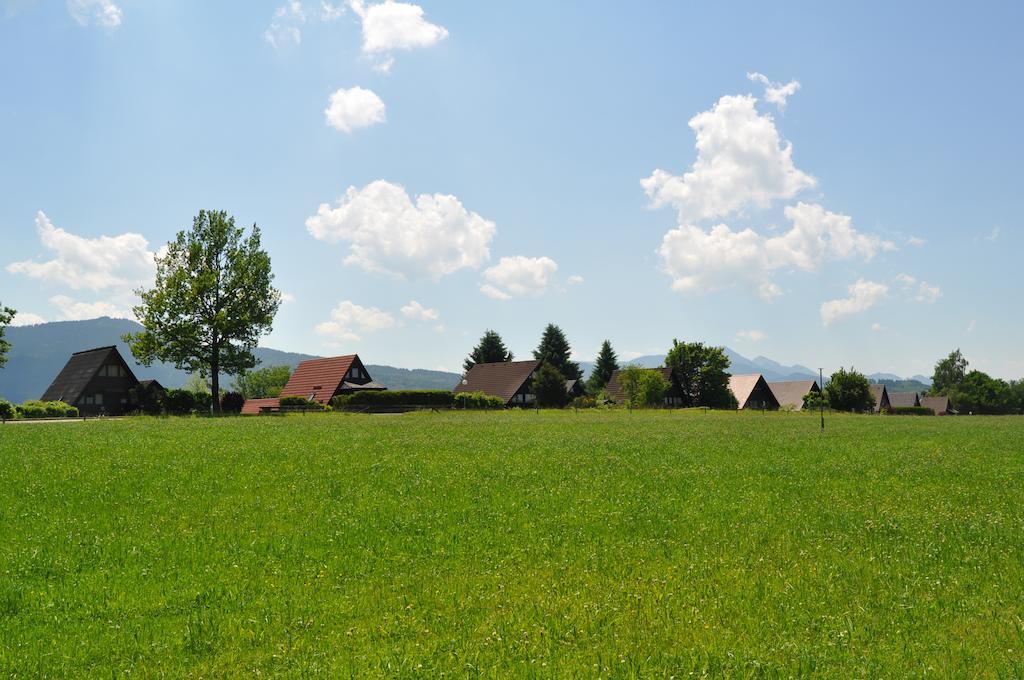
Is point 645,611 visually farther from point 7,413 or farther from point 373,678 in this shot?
point 7,413

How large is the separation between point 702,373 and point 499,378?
31.8 metres

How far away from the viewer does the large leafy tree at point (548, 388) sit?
8956cm

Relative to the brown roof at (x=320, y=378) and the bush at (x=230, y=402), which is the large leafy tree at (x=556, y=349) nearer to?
the brown roof at (x=320, y=378)

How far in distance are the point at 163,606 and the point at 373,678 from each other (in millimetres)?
3908

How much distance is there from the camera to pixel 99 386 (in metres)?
75.9

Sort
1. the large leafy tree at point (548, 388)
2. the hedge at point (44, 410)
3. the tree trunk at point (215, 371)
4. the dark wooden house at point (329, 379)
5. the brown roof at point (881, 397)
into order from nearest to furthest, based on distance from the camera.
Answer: the hedge at point (44, 410)
the tree trunk at point (215, 371)
the dark wooden house at point (329, 379)
the large leafy tree at point (548, 388)
the brown roof at point (881, 397)

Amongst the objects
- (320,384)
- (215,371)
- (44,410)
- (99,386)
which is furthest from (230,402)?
(44,410)

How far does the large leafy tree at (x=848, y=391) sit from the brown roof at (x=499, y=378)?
46.3m

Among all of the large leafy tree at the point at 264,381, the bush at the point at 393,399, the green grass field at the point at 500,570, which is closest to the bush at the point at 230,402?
the bush at the point at 393,399

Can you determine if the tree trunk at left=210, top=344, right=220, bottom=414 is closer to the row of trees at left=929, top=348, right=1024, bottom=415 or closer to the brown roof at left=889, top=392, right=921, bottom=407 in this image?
the brown roof at left=889, top=392, right=921, bottom=407

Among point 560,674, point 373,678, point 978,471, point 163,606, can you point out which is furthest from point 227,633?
point 978,471

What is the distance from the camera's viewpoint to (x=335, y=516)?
13.4 metres

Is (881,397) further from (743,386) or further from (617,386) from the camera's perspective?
(617,386)

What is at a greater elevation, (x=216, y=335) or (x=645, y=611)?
(x=216, y=335)
